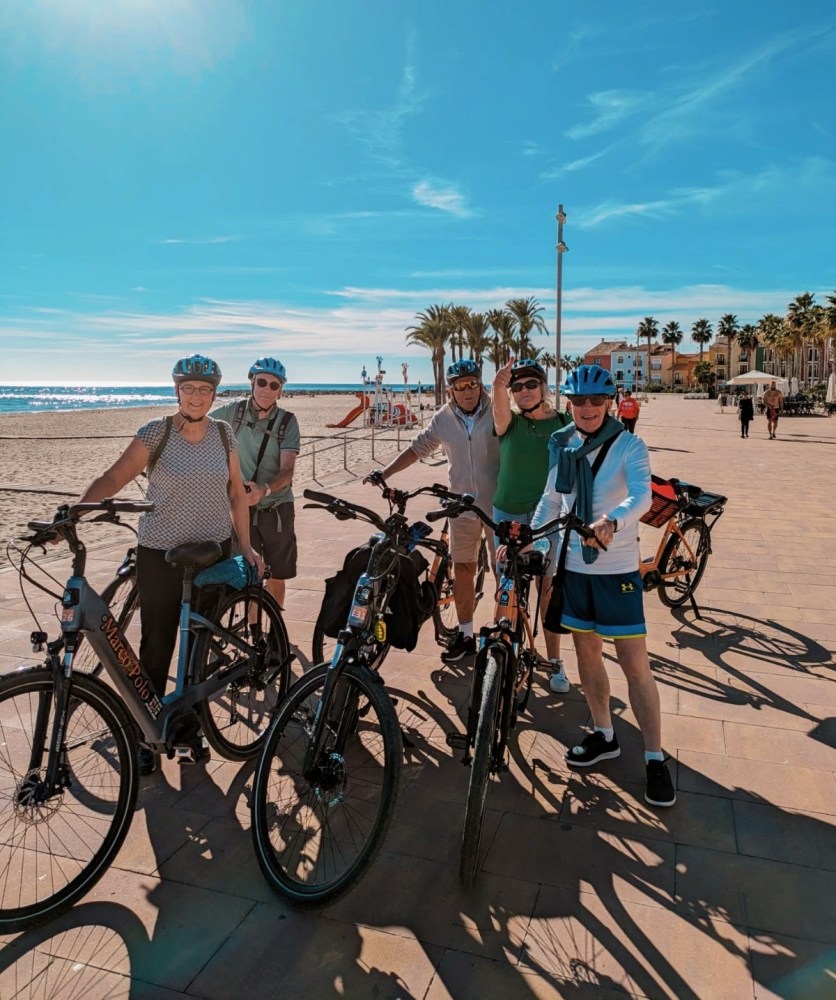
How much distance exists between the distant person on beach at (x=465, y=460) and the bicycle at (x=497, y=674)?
1254mm

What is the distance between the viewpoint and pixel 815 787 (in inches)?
125

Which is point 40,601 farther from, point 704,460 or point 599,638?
point 704,460

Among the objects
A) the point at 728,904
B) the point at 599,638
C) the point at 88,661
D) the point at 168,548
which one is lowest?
the point at 728,904

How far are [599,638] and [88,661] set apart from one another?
9.58 ft

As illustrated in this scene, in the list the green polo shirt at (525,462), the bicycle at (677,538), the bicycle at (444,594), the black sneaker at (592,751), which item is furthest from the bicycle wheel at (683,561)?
the black sneaker at (592,751)

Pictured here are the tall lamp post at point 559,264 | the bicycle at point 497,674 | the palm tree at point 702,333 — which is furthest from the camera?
the palm tree at point 702,333

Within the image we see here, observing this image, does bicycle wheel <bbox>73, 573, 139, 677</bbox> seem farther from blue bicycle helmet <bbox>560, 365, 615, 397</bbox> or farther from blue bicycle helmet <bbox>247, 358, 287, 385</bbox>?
blue bicycle helmet <bbox>560, 365, 615, 397</bbox>

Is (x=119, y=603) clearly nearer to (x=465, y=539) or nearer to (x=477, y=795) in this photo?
(x=465, y=539)

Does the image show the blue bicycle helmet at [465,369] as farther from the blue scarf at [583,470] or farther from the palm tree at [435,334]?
the palm tree at [435,334]

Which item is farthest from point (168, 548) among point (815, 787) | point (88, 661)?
point (815, 787)

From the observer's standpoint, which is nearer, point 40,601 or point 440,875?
point 440,875

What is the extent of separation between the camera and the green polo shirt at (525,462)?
4.15 meters

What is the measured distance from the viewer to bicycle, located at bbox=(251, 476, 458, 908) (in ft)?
7.93

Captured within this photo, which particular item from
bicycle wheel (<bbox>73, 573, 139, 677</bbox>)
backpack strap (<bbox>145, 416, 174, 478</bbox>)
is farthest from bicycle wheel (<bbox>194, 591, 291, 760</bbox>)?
backpack strap (<bbox>145, 416, 174, 478</bbox>)
